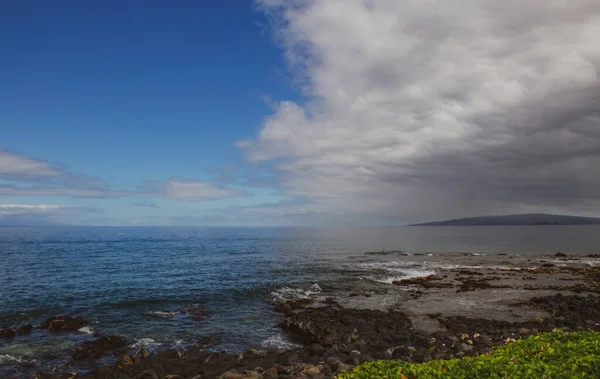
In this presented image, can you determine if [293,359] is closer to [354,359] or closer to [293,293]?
[354,359]

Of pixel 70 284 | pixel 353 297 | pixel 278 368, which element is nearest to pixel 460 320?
pixel 353 297

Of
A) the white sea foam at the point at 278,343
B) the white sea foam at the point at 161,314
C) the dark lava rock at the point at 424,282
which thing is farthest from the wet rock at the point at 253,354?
the dark lava rock at the point at 424,282

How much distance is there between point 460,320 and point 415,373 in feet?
59.1

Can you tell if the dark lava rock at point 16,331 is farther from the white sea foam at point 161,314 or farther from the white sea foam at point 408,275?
the white sea foam at point 408,275

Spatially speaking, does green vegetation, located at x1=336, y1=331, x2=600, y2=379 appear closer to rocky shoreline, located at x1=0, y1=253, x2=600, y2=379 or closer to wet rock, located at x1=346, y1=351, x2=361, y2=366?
rocky shoreline, located at x1=0, y1=253, x2=600, y2=379

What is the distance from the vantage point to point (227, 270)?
54.1 meters

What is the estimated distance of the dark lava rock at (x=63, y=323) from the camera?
25.7m

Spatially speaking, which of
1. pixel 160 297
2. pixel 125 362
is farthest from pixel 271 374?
pixel 160 297

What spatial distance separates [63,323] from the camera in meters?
→ 26.2

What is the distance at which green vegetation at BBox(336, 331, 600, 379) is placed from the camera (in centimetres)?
961

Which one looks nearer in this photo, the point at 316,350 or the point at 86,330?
the point at 316,350

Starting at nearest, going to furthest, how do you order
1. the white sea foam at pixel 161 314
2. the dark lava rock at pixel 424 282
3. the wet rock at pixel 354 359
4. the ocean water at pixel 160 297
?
the wet rock at pixel 354 359 → the ocean water at pixel 160 297 → the white sea foam at pixel 161 314 → the dark lava rock at pixel 424 282

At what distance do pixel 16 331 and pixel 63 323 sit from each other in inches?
109

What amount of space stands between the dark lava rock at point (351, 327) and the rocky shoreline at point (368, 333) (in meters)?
0.06
